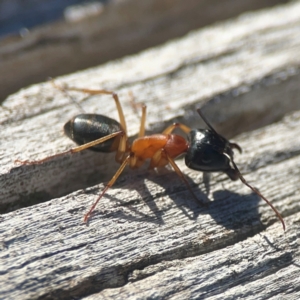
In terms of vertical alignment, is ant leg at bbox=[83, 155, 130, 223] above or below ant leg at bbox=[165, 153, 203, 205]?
above

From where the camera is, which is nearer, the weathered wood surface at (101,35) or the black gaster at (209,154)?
the black gaster at (209,154)

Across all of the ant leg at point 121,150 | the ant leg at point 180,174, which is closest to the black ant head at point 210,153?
the ant leg at point 180,174

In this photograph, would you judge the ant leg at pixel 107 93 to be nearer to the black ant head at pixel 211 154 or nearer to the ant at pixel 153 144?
the ant at pixel 153 144

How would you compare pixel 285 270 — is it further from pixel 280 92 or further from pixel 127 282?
pixel 280 92

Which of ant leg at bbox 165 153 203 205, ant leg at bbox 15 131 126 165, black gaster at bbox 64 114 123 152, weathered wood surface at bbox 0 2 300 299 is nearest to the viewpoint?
weathered wood surface at bbox 0 2 300 299

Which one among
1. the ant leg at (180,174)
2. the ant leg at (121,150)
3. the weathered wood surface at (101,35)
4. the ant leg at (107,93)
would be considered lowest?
the ant leg at (180,174)

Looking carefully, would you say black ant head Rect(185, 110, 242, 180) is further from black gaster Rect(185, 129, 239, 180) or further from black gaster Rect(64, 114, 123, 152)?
black gaster Rect(64, 114, 123, 152)

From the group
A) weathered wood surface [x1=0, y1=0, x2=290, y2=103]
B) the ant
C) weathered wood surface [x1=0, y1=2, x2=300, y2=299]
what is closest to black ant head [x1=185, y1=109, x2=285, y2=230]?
the ant
